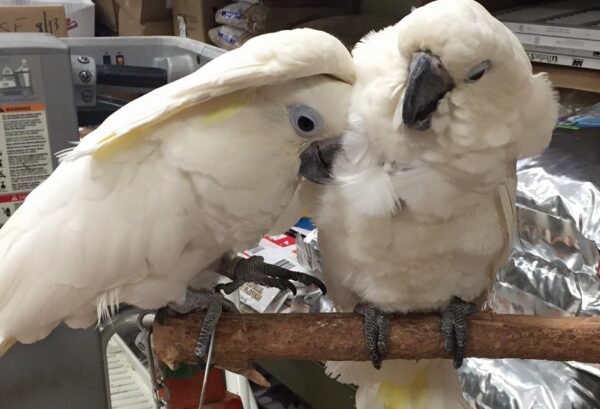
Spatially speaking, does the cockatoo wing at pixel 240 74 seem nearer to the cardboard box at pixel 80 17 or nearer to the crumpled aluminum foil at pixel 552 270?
the crumpled aluminum foil at pixel 552 270

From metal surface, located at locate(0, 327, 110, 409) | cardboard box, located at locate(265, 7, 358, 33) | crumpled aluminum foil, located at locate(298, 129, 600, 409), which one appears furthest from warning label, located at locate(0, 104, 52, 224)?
cardboard box, located at locate(265, 7, 358, 33)

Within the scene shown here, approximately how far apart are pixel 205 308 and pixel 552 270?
2.54 feet

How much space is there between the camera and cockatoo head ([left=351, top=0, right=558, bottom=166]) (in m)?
0.73

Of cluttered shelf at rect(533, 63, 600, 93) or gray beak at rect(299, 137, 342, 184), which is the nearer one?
gray beak at rect(299, 137, 342, 184)

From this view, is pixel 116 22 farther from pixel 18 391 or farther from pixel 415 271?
pixel 415 271

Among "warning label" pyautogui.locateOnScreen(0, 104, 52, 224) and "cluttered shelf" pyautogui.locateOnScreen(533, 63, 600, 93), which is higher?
"cluttered shelf" pyautogui.locateOnScreen(533, 63, 600, 93)

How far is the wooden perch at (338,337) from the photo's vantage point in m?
0.88

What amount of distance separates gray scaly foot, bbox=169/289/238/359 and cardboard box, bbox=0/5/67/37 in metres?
1.29

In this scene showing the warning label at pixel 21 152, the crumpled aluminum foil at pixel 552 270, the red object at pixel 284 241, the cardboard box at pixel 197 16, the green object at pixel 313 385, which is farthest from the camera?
the cardboard box at pixel 197 16

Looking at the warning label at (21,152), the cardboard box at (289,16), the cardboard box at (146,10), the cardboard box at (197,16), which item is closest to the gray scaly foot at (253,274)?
the warning label at (21,152)

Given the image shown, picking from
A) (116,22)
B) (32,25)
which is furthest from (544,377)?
(116,22)

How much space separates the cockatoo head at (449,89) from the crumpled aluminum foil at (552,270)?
503 millimetres

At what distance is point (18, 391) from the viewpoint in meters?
1.23

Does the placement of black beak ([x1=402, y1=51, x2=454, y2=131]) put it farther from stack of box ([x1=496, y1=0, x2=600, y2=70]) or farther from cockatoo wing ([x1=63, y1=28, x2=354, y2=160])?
stack of box ([x1=496, y1=0, x2=600, y2=70])
